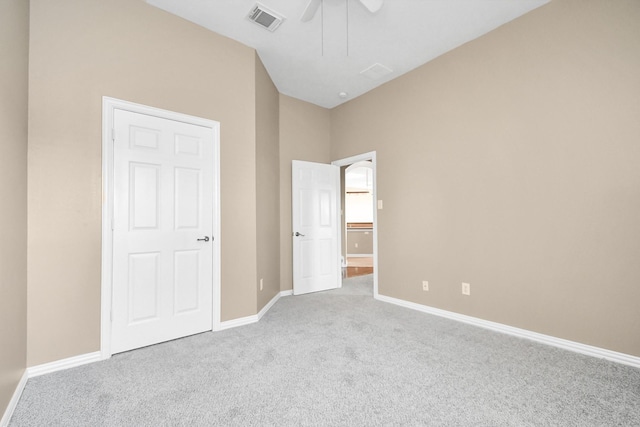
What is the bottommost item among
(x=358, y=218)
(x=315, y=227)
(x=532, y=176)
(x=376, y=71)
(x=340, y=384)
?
(x=340, y=384)

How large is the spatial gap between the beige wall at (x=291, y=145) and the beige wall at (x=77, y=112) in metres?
1.61

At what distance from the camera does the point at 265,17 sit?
8.43 ft

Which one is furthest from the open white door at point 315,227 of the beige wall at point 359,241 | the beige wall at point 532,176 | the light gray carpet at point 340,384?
the beige wall at point 359,241

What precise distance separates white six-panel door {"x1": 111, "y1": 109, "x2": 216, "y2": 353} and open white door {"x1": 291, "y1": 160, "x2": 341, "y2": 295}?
62.7 inches

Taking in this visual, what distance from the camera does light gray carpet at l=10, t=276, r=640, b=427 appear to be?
4.94ft

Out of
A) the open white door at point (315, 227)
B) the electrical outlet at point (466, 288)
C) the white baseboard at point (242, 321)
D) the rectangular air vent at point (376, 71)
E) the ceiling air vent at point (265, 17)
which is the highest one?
the ceiling air vent at point (265, 17)

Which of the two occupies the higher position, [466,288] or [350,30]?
[350,30]

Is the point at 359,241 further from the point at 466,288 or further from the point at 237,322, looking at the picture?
the point at 237,322

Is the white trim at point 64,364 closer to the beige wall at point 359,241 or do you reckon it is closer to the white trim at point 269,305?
the white trim at point 269,305

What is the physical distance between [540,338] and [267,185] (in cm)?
323

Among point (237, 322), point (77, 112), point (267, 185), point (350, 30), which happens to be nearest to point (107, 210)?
point (77, 112)

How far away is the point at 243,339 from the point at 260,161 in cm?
194

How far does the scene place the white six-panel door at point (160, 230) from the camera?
7.50 ft

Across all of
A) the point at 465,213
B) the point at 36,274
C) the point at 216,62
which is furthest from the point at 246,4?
the point at 465,213
